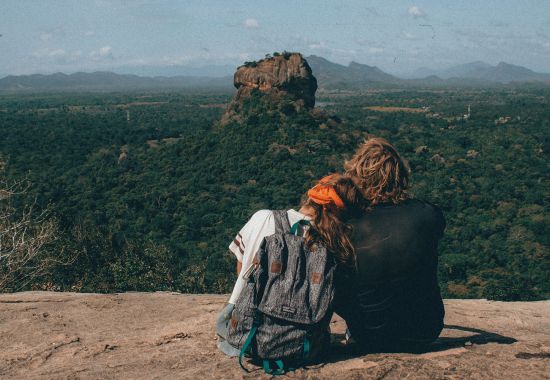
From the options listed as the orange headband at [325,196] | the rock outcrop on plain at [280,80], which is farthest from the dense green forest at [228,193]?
the orange headband at [325,196]

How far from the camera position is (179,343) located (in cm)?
487

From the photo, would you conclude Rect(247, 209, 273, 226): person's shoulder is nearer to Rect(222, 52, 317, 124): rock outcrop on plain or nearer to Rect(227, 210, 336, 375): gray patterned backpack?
Rect(227, 210, 336, 375): gray patterned backpack

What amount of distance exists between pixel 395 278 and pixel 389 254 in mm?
211

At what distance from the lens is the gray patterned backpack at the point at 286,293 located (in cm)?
360

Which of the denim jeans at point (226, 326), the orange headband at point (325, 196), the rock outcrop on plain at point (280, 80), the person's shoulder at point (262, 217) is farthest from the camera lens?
the rock outcrop on plain at point (280, 80)

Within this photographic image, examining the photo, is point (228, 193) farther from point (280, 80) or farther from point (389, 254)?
point (389, 254)

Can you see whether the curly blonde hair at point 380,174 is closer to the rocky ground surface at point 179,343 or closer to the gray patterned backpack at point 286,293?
the gray patterned backpack at point 286,293

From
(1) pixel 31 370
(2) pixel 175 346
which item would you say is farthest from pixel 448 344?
(1) pixel 31 370

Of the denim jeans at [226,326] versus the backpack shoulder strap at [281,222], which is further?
the denim jeans at [226,326]

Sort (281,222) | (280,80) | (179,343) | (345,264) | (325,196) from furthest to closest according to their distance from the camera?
(280,80), (179,343), (281,222), (345,264), (325,196)

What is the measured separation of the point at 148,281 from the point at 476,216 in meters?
20.1

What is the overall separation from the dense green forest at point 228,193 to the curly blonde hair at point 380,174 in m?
11.2

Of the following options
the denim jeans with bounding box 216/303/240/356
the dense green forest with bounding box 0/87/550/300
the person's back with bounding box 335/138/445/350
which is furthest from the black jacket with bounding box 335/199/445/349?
the dense green forest with bounding box 0/87/550/300

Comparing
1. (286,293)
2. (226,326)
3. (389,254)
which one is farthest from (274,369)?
(389,254)
